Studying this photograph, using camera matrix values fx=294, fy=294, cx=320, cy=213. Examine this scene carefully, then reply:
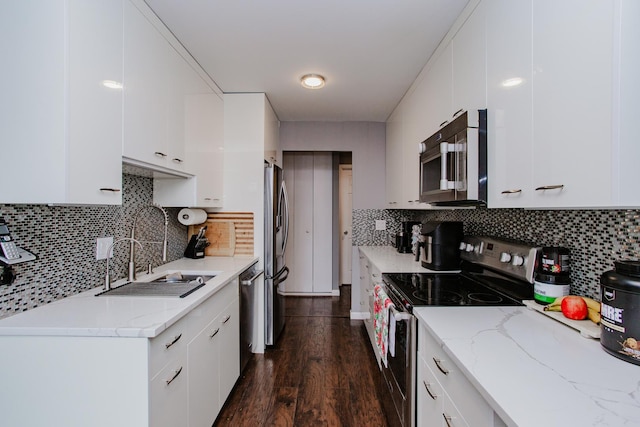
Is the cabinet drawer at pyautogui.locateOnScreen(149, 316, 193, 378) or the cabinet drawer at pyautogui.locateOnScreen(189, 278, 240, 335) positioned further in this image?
the cabinet drawer at pyautogui.locateOnScreen(189, 278, 240, 335)

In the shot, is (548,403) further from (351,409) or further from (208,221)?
(208,221)

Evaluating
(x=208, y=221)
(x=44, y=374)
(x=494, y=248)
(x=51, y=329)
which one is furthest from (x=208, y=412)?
(x=494, y=248)

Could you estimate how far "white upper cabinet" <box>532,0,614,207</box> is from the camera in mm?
782

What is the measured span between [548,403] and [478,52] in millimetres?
1456

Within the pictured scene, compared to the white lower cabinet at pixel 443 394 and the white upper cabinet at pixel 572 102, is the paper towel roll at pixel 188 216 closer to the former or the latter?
the white lower cabinet at pixel 443 394

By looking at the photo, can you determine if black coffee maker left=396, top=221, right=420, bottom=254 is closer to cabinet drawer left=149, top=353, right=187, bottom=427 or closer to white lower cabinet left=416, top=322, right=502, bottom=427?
white lower cabinet left=416, top=322, right=502, bottom=427

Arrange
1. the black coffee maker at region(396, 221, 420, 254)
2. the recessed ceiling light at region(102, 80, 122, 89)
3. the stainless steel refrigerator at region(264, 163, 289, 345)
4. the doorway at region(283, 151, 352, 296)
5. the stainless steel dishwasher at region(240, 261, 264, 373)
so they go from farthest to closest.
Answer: the doorway at region(283, 151, 352, 296) → the black coffee maker at region(396, 221, 420, 254) → the stainless steel refrigerator at region(264, 163, 289, 345) → the stainless steel dishwasher at region(240, 261, 264, 373) → the recessed ceiling light at region(102, 80, 122, 89)

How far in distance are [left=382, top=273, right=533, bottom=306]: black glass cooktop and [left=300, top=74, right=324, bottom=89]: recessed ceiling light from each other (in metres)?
1.64

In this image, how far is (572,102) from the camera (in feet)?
2.87

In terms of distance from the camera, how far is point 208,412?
1.63 metres

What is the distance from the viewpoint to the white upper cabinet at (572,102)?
2.57 ft

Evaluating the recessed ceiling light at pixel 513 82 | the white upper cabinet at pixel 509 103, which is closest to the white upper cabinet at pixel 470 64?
the white upper cabinet at pixel 509 103

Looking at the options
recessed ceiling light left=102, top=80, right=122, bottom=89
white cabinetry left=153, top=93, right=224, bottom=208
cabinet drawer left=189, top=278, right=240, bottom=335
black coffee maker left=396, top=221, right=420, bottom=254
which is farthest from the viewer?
black coffee maker left=396, top=221, right=420, bottom=254

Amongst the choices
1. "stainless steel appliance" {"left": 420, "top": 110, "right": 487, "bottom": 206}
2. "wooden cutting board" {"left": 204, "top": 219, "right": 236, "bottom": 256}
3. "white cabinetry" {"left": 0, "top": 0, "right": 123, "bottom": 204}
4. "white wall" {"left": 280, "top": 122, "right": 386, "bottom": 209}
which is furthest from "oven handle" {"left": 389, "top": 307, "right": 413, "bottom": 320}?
"white wall" {"left": 280, "top": 122, "right": 386, "bottom": 209}
